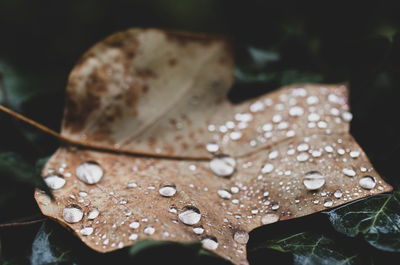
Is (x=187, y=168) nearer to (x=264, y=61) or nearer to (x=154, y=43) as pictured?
(x=154, y=43)

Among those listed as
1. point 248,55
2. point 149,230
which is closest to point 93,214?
point 149,230

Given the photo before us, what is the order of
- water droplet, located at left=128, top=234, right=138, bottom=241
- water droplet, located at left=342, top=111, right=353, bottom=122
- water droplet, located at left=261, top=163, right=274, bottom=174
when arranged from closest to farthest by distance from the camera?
water droplet, located at left=128, top=234, right=138, bottom=241 < water droplet, located at left=261, top=163, right=274, bottom=174 < water droplet, located at left=342, top=111, right=353, bottom=122

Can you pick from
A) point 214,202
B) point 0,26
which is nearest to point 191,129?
point 214,202

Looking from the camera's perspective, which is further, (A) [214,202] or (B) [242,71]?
(B) [242,71]

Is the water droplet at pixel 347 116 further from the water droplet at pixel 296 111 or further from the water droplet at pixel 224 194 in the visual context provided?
the water droplet at pixel 224 194

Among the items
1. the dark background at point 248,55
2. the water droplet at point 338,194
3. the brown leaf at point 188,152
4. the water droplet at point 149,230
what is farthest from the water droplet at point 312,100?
the water droplet at point 149,230

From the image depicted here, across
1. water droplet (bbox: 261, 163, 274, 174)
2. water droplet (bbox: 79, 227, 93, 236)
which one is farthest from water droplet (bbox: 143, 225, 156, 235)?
water droplet (bbox: 261, 163, 274, 174)

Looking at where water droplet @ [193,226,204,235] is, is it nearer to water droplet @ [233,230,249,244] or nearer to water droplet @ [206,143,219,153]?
water droplet @ [233,230,249,244]
